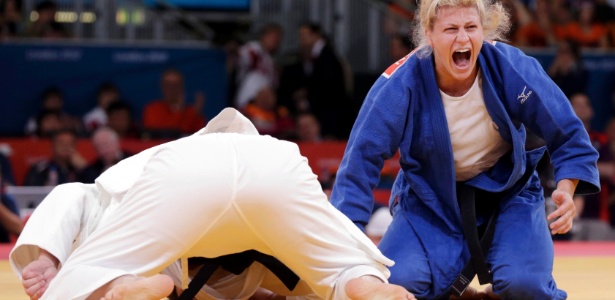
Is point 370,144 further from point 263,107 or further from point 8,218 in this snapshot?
point 263,107

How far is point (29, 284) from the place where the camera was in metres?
2.96

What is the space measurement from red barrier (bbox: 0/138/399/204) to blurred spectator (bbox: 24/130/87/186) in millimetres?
297

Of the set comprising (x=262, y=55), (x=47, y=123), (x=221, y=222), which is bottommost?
(x=47, y=123)

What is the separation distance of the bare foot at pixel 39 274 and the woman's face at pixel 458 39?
1.41m

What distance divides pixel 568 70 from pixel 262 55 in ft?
8.23

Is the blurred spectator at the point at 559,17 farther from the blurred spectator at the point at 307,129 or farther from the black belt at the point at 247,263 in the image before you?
the black belt at the point at 247,263

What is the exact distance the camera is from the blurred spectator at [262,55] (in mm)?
8742

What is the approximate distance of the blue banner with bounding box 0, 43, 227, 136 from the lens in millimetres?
8445

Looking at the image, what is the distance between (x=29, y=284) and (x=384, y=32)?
7106 mm

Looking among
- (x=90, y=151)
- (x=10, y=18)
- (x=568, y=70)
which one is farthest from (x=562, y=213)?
(x=10, y=18)

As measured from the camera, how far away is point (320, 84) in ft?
28.9

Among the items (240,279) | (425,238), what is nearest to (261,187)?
(240,279)

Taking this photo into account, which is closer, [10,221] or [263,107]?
[10,221]

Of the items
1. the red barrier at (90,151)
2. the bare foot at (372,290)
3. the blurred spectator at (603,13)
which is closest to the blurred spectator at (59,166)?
→ the red barrier at (90,151)
